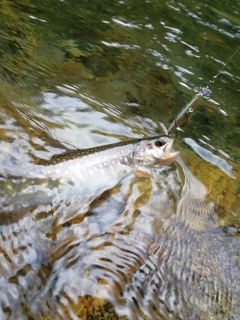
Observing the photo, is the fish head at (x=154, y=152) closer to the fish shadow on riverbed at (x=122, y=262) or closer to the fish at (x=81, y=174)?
the fish at (x=81, y=174)

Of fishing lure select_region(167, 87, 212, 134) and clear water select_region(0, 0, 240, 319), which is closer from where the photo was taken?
clear water select_region(0, 0, 240, 319)

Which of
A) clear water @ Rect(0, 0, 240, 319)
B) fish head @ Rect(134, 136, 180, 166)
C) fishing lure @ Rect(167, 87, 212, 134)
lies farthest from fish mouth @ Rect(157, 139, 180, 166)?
fishing lure @ Rect(167, 87, 212, 134)

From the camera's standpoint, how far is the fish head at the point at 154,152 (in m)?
4.44

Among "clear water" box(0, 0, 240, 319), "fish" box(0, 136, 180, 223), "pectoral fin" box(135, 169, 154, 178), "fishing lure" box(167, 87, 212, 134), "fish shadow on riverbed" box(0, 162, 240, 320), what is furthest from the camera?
"pectoral fin" box(135, 169, 154, 178)

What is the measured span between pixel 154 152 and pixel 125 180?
0.48m

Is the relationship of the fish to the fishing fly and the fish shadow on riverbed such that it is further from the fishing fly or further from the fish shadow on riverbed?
the fishing fly

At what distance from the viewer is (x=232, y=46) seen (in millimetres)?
8875

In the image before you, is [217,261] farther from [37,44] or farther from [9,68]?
[37,44]

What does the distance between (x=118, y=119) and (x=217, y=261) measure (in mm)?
2361

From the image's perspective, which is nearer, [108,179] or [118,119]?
[108,179]

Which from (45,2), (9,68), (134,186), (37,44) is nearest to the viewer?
(134,186)

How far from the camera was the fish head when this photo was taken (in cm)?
444

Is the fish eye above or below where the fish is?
above

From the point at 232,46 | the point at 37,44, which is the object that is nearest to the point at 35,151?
the point at 37,44
